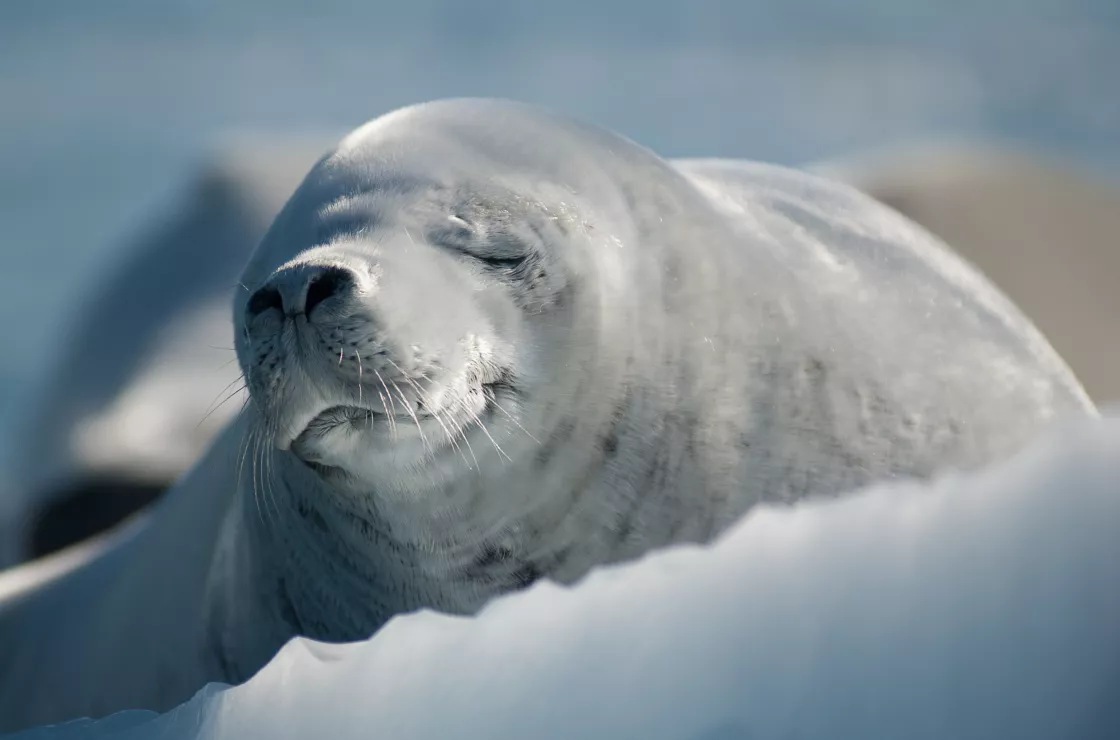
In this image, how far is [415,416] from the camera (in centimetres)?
159

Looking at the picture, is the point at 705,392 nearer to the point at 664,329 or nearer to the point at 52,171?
the point at 664,329

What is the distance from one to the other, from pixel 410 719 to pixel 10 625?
1.60m

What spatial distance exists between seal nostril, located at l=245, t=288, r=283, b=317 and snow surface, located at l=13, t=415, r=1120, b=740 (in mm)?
511

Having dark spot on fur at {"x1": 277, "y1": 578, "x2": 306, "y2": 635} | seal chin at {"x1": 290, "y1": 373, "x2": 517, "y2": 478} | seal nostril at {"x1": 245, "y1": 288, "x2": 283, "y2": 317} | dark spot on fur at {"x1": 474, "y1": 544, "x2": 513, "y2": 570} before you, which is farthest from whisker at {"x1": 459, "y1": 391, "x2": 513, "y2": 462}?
dark spot on fur at {"x1": 277, "y1": 578, "x2": 306, "y2": 635}

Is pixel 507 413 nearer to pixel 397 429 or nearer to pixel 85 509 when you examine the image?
pixel 397 429

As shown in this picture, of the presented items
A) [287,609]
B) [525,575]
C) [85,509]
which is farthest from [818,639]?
[85,509]

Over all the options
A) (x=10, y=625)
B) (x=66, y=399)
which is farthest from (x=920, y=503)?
(x=66, y=399)

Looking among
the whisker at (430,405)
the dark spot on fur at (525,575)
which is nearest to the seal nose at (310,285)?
the whisker at (430,405)

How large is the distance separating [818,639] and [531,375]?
800 millimetres

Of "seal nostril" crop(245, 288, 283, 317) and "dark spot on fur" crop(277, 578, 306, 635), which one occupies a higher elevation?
"seal nostril" crop(245, 288, 283, 317)

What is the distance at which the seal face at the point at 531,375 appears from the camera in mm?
1611

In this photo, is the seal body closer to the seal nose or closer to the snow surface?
the seal nose

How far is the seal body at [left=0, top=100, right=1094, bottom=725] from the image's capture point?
63.6 inches

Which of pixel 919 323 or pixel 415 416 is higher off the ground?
pixel 919 323
